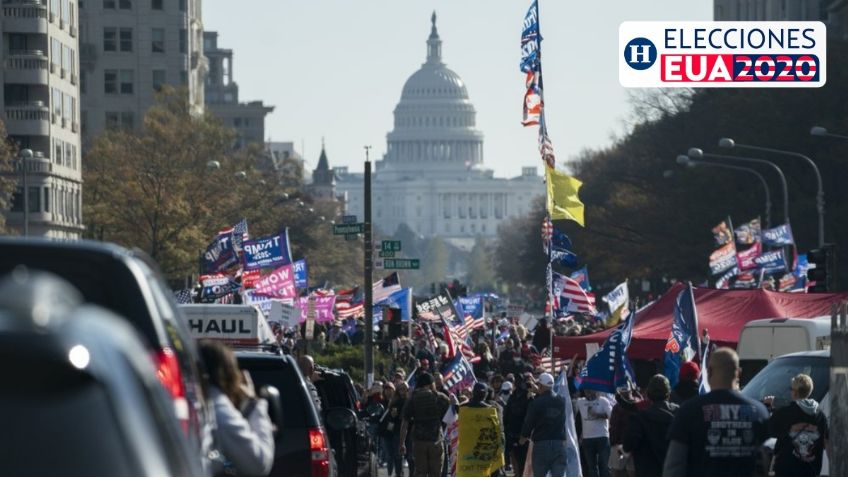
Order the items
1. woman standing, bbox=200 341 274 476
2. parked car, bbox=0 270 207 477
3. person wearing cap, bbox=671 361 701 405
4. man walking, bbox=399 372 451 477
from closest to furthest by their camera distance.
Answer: parked car, bbox=0 270 207 477, woman standing, bbox=200 341 274 476, person wearing cap, bbox=671 361 701 405, man walking, bbox=399 372 451 477

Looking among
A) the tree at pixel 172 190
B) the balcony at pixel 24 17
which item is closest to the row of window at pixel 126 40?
the tree at pixel 172 190

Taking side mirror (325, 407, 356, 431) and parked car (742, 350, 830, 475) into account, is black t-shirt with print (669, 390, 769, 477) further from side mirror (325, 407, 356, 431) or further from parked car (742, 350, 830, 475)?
parked car (742, 350, 830, 475)

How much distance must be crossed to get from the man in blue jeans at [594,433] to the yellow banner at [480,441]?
836 mm

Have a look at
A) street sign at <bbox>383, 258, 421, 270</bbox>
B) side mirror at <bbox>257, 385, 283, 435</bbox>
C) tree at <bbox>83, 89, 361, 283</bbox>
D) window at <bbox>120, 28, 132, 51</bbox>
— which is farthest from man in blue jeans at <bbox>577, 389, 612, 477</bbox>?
window at <bbox>120, 28, 132, 51</bbox>

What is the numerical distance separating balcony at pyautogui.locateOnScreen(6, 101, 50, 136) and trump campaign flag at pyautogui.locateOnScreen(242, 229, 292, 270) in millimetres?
38626

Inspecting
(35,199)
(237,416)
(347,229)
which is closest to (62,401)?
(237,416)

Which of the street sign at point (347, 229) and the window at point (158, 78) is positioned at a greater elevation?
the window at point (158, 78)

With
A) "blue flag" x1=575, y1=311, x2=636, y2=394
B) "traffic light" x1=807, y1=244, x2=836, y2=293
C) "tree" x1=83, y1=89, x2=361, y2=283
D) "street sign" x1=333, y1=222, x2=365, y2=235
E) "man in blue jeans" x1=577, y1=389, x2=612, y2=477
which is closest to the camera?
"blue flag" x1=575, y1=311, x2=636, y2=394

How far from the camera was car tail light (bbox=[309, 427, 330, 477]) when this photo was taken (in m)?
11.7

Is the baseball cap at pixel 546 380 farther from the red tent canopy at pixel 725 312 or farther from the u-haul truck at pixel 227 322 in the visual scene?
→ the red tent canopy at pixel 725 312

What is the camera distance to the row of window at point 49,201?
7906 centimetres

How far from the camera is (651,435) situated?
46.8ft

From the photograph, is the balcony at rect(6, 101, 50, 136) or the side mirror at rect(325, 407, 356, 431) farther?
the balcony at rect(6, 101, 50, 136)

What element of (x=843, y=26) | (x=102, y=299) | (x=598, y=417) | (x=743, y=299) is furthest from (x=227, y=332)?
(x=843, y=26)
